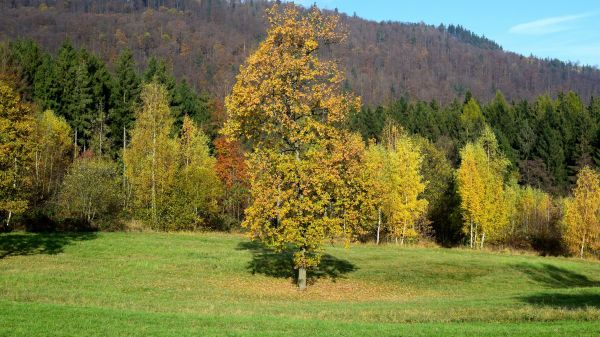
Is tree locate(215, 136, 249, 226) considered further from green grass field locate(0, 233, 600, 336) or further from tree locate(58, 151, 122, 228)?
tree locate(58, 151, 122, 228)

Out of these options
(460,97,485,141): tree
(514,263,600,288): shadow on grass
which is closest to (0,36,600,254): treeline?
(460,97,485,141): tree

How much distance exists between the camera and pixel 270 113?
29094 millimetres

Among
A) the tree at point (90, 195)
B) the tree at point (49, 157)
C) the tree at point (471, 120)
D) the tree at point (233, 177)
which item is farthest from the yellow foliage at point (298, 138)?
the tree at point (471, 120)

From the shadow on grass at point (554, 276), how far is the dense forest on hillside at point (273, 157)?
12486 mm

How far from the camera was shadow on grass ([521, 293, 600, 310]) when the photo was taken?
25.2m

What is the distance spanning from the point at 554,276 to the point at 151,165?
37.8m

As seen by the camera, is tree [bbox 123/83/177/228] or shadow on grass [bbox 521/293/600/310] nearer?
shadow on grass [bbox 521/293/600/310]

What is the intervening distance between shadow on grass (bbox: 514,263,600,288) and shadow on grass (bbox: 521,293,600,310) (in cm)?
814

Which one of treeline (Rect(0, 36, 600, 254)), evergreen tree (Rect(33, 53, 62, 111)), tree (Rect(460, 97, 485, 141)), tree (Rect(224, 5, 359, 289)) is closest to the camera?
tree (Rect(224, 5, 359, 289))

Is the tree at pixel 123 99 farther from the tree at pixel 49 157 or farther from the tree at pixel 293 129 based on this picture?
the tree at pixel 293 129

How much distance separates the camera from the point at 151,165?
5384 centimetres

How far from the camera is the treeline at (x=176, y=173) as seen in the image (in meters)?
46.6

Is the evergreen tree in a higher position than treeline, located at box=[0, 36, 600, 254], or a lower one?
higher

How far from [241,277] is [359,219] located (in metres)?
8.41
